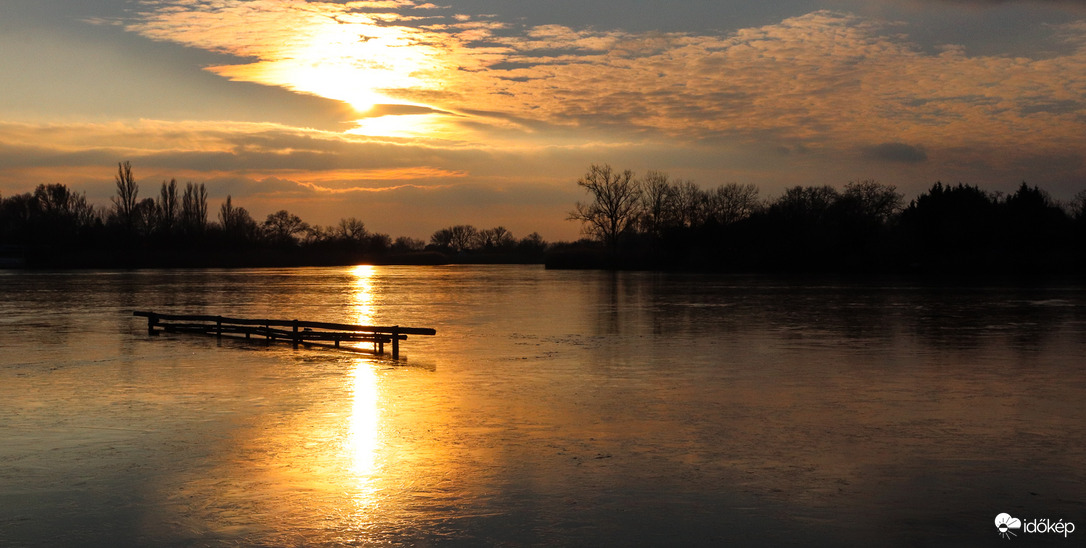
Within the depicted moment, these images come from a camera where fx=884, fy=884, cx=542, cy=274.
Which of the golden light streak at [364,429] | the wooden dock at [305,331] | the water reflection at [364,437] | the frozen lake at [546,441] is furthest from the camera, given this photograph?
the wooden dock at [305,331]

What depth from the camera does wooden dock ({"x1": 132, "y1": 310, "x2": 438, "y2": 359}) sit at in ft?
63.6

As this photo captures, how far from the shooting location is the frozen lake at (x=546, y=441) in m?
6.89

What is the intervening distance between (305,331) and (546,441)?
13.2 m

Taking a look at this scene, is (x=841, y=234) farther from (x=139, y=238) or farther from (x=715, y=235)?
(x=139, y=238)

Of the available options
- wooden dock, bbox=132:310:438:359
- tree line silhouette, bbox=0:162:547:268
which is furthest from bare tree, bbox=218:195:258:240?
wooden dock, bbox=132:310:438:359

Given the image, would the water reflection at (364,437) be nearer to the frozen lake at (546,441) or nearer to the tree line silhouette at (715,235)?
the frozen lake at (546,441)

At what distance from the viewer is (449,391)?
13.6 m

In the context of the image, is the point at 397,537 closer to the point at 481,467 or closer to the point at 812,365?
the point at 481,467

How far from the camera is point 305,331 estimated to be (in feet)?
71.3

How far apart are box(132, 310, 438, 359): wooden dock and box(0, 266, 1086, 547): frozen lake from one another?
2.00ft

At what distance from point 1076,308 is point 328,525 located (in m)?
32.3

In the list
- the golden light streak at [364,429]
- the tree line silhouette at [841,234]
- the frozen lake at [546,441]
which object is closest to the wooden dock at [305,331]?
→ the frozen lake at [546,441]

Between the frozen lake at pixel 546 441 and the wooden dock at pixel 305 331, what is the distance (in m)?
0.61

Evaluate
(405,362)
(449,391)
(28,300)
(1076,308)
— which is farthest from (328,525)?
(28,300)
